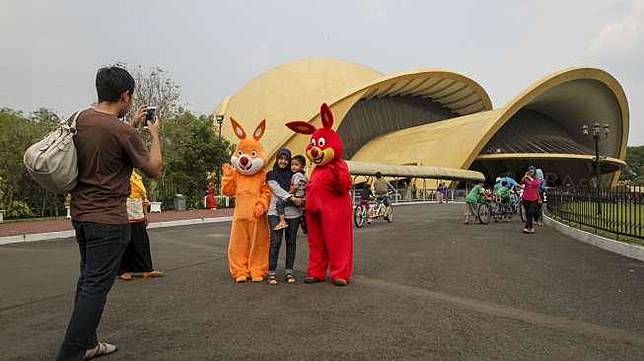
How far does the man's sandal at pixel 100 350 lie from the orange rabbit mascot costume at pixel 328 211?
2.75 metres

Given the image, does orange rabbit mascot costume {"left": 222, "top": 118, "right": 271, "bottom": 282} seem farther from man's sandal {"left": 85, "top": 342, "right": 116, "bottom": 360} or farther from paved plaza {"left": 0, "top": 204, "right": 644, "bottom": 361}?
man's sandal {"left": 85, "top": 342, "right": 116, "bottom": 360}

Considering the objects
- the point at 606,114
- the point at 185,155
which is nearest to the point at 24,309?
the point at 185,155

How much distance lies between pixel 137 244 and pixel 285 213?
72.0 inches

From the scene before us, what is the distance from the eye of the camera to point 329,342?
351 centimetres

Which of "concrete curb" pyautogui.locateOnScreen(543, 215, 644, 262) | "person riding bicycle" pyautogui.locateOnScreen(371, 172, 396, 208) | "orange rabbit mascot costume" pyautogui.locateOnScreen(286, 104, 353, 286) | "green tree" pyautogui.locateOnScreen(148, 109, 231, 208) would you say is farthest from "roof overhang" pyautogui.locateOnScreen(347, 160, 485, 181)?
→ "orange rabbit mascot costume" pyautogui.locateOnScreen(286, 104, 353, 286)

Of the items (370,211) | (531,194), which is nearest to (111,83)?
(531,194)

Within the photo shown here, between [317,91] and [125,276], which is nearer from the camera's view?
[125,276]

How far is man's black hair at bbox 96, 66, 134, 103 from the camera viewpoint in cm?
317

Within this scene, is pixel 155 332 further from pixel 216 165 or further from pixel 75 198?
pixel 216 165

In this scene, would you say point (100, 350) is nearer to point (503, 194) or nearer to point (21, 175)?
point (503, 194)

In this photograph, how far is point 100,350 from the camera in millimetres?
3273

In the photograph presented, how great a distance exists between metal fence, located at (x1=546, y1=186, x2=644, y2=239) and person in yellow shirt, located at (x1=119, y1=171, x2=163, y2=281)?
7.31 meters

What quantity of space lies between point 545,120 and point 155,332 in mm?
56493

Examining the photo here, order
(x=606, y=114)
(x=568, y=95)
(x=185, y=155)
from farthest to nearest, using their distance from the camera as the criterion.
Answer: (x=606, y=114) → (x=568, y=95) → (x=185, y=155)
